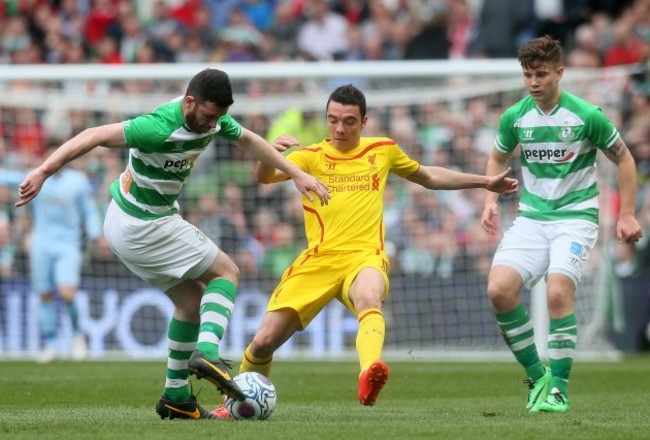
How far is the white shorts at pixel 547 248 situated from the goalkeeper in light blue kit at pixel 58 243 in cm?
816

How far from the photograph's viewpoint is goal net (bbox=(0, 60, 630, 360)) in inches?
683

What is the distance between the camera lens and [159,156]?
8508mm

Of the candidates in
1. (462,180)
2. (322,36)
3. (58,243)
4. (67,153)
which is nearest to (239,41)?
(322,36)

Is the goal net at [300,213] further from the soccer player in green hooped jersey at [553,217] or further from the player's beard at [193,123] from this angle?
the player's beard at [193,123]

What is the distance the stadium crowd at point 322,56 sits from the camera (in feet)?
58.0

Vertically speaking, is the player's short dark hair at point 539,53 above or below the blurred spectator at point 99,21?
below

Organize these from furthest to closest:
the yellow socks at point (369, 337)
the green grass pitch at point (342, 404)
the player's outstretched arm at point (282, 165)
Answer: the player's outstretched arm at point (282, 165) → the yellow socks at point (369, 337) → the green grass pitch at point (342, 404)

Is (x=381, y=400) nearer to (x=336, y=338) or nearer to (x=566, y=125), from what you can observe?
(x=566, y=125)

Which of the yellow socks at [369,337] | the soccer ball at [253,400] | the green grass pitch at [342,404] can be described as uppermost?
the yellow socks at [369,337]

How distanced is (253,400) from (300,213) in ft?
30.2

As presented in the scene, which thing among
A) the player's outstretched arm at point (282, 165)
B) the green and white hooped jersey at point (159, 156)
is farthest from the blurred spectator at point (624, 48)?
the green and white hooped jersey at point (159, 156)

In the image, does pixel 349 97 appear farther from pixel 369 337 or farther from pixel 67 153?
pixel 67 153

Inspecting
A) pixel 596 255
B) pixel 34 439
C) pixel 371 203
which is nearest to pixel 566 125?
pixel 371 203

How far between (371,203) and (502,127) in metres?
1.22
